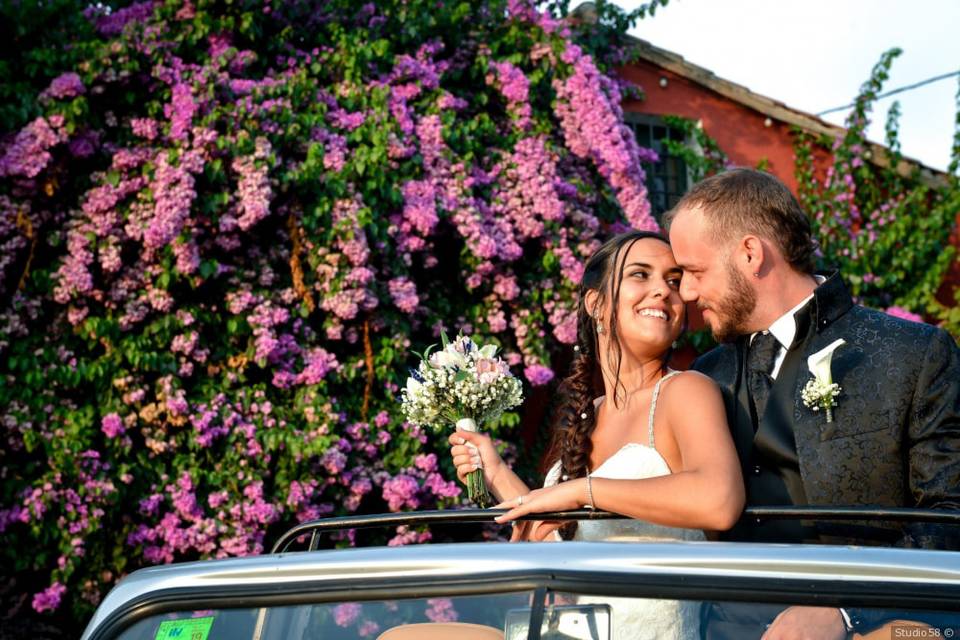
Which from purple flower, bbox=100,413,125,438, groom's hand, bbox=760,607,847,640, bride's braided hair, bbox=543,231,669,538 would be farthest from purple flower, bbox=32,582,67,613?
groom's hand, bbox=760,607,847,640

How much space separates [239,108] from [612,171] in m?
3.09

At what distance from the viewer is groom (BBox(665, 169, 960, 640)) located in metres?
2.85

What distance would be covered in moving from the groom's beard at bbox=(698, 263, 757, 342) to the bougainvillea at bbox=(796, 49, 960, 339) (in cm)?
775

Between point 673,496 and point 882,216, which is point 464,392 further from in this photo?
point 882,216

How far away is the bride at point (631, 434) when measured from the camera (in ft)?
8.17

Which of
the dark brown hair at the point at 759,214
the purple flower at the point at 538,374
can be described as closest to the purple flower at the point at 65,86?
the purple flower at the point at 538,374

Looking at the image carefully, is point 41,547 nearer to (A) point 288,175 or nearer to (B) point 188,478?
(B) point 188,478

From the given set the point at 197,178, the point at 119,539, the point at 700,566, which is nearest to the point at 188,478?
the point at 119,539

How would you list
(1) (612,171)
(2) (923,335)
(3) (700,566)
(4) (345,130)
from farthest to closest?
(1) (612,171)
(4) (345,130)
(2) (923,335)
(3) (700,566)

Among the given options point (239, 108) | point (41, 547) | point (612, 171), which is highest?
point (612, 171)

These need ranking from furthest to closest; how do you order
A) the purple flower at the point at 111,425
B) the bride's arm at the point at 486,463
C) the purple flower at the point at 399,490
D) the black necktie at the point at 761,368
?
1. the purple flower at the point at 399,490
2. the purple flower at the point at 111,425
3. the black necktie at the point at 761,368
4. the bride's arm at the point at 486,463

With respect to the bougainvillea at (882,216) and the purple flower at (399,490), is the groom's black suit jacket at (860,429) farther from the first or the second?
the bougainvillea at (882,216)

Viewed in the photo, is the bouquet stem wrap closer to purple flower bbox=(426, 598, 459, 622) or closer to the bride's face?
the bride's face

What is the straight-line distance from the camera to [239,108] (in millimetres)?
7164
